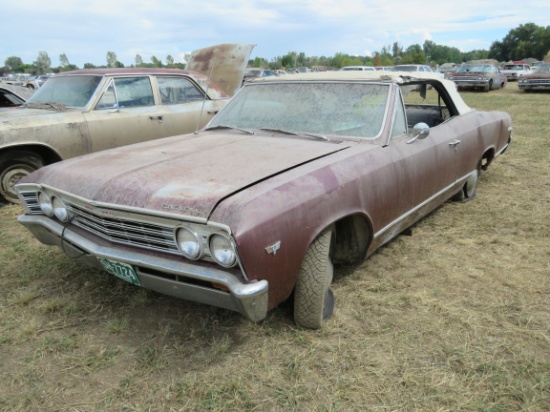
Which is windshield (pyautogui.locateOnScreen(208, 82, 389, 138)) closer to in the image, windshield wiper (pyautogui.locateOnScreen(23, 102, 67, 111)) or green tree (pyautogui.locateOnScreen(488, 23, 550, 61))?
windshield wiper (pyautogui.locateOnScreen(23, 102, 67, 111))

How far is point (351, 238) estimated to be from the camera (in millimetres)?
2961

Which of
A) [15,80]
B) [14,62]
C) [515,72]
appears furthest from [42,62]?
[515,72]

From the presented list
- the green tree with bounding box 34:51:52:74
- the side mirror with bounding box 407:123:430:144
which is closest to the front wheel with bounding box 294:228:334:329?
the side mirror with bounding box 407:123:430:144

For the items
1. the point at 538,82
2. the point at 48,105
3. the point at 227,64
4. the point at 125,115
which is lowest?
the point at 538,82

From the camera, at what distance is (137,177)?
8.30 ft

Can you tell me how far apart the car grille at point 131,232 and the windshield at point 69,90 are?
3.38 m

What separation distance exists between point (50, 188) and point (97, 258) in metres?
0.61

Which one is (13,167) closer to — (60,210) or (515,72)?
(60,210)

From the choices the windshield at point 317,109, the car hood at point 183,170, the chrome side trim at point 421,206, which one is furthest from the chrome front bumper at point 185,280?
the windshield at point 317,109

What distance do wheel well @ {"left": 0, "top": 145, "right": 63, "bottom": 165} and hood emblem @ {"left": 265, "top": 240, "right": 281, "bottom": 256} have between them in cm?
396

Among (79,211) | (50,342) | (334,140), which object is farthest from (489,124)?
(50,342)

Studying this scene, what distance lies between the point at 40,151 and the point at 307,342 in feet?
13.6

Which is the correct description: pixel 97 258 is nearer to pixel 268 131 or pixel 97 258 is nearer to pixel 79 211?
pixel 79 211

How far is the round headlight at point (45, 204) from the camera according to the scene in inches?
112
